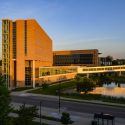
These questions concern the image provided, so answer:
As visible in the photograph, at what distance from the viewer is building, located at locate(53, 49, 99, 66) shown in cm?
18450

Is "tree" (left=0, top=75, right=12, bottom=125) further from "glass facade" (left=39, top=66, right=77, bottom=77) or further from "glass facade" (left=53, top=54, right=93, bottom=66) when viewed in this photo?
"glass facade" (left=53, top=54, right=93, bottom=66)

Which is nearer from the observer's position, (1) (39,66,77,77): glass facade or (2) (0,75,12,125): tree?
(2) (0,75,12,125): tree

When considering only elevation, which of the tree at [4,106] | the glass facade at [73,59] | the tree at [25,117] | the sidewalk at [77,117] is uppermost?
the glass facade at [73,59]

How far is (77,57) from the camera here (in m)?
188

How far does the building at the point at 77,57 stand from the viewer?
184 meters

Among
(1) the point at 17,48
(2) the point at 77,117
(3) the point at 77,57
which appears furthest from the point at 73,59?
(2) the point at 77,117

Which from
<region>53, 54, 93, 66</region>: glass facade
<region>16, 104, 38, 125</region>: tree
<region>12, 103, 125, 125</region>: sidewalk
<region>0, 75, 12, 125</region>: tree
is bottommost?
<region>12, 103, 125, 125</region>: sidewalk

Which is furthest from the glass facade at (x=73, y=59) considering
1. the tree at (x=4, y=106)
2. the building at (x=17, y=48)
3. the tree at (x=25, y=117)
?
the tree at (x=4, y=106)

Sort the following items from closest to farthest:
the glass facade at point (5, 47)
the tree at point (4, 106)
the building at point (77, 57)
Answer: the tree at point (4, 106) < the glass facade at point (5, 47) < the building at point (77, 57)

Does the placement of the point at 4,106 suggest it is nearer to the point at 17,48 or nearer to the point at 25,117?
the point at 25,117

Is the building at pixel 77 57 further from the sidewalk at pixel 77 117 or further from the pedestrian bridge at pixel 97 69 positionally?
the sidewalk at pixel 77 117

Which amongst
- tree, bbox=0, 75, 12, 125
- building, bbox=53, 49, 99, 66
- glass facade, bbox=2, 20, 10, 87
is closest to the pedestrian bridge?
building, bbox=53, 49, 99, 66

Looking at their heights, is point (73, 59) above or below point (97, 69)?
above

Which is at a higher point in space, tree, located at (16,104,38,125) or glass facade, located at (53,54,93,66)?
glass facade, located at (53,54,93,66)
